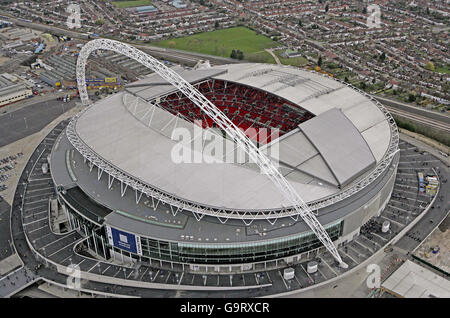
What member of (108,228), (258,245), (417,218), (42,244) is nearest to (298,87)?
(417,218)

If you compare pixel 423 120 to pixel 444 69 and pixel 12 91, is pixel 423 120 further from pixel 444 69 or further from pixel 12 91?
pixel 12 91

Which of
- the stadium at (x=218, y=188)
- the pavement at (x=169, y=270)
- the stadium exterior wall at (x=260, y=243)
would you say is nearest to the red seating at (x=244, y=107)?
the stadium at (x=218, y=188)

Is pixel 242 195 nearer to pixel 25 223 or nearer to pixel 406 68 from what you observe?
pixel 25 223

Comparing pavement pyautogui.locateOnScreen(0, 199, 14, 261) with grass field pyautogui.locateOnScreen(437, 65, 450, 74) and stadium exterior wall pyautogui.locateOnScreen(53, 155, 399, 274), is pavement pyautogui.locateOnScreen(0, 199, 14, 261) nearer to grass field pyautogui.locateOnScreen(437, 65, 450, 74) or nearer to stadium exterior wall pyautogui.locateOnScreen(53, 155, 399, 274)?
stadium exterior wall pyautogui.locateOnScreen(53, 155, 399, 274)

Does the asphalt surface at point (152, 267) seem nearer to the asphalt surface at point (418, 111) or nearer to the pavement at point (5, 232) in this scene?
the pavement at point (5, 232)

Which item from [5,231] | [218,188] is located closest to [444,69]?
[218,188]
